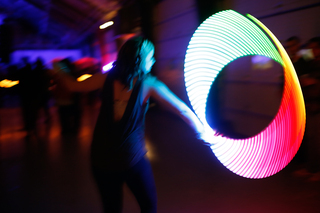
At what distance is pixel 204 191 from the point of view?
3.63m

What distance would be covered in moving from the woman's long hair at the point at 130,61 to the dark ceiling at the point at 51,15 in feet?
22.5

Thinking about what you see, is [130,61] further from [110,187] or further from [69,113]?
[69,113]

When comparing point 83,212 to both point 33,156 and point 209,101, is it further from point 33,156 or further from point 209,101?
point 209,101

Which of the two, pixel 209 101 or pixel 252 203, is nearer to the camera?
pixel 252 203

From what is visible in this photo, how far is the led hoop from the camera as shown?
2758 mm

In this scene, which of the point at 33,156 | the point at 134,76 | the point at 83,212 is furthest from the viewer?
the point at 33,156

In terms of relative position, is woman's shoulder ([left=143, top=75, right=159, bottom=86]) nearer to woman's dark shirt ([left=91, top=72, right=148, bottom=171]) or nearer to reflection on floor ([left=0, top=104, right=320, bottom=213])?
woman's dark shirt ([left=91, top=72, right=148, bottom=171])

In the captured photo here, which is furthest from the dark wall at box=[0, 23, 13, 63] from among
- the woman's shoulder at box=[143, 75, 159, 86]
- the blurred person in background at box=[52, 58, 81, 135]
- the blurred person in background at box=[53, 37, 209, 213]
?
the woman's shoulder at box=[143, 75, 159, 86]

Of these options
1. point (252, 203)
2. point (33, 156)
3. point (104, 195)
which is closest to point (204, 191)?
point (252, 203)

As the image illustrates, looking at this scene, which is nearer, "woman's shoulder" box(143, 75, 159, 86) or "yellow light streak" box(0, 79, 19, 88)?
"woman's shoulder" box(143, 75, 159, 86)

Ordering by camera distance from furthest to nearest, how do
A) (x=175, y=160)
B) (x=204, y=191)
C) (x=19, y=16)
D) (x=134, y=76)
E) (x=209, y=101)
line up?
(x=19, y=16)
(x=209, y=101)
(x=175, y=160)
(x=204, y=191)
(x=134, y=76)

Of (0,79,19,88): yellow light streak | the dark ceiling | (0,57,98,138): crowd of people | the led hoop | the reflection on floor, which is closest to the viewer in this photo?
the led hoop

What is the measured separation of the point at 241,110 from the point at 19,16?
1683 centimetres

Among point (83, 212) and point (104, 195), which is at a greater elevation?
point (104, 195)
